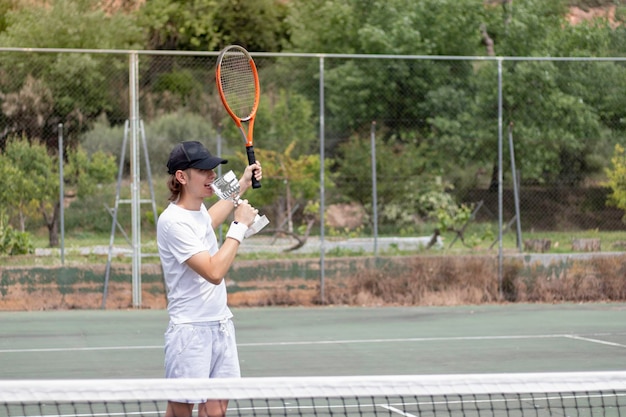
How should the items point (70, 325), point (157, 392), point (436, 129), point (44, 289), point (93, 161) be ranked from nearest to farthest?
point (157, 392), point (70, 325), point (44, 289), point (93, 161), point (436, 129)

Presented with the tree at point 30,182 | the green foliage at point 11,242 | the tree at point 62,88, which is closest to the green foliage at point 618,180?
the tree at point 62,88

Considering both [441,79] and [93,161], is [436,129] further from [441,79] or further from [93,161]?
[93,161]

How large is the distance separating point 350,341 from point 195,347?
626 centimetres

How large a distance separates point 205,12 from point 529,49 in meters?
15.0

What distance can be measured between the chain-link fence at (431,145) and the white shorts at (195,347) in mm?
8901

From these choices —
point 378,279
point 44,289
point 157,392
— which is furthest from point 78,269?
point 157,392

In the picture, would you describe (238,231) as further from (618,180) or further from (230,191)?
(618,180)

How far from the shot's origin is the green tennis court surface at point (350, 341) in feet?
30.2

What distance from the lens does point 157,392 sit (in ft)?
14.8

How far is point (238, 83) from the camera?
705 centimetres

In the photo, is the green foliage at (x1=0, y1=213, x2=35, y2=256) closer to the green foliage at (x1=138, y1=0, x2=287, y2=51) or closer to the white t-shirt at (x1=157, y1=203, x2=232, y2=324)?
the white t-shirt at (x1=157, y1=203, x2=232, y2=324)

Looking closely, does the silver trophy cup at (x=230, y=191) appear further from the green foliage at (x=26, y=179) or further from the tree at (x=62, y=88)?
the green foliage at (x=26, y=179)

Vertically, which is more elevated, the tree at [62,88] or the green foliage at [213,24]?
the green foliage at [213,24]

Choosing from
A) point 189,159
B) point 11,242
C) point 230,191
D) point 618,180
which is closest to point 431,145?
point 618,180
